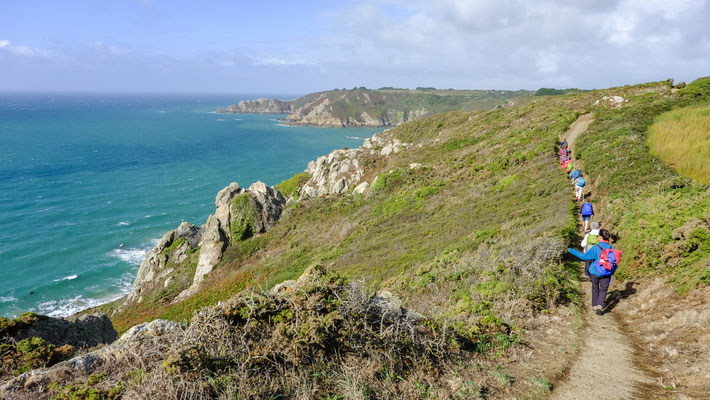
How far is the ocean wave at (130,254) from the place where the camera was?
41.6 meters

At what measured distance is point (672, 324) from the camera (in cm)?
676

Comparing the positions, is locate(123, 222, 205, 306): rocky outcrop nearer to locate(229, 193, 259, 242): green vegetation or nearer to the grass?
the grass

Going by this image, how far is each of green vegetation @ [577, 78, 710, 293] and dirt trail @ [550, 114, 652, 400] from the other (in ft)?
6.89

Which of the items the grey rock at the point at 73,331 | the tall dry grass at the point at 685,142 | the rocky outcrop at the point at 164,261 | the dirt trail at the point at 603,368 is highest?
the tall dry grass at the point at 685,142

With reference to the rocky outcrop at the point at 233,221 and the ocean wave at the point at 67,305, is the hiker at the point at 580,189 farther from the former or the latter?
the ocean wave at the point at 67,305

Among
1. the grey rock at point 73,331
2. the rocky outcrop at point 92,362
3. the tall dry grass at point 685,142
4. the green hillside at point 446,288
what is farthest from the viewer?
the tall dry grass at point 685,142

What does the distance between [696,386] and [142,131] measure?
161 meters

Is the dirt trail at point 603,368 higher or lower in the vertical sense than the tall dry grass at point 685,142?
lower

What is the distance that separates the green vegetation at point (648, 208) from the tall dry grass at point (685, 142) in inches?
12.6

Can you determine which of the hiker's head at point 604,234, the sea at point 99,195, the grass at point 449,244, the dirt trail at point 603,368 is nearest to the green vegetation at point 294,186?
the grass at point 449,244

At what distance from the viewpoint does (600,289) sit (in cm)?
793

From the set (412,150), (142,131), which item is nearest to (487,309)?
(412,150)

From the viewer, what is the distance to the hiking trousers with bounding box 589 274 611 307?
785 centimetres

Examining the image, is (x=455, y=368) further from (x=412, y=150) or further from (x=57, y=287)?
(x=57, y=287)
